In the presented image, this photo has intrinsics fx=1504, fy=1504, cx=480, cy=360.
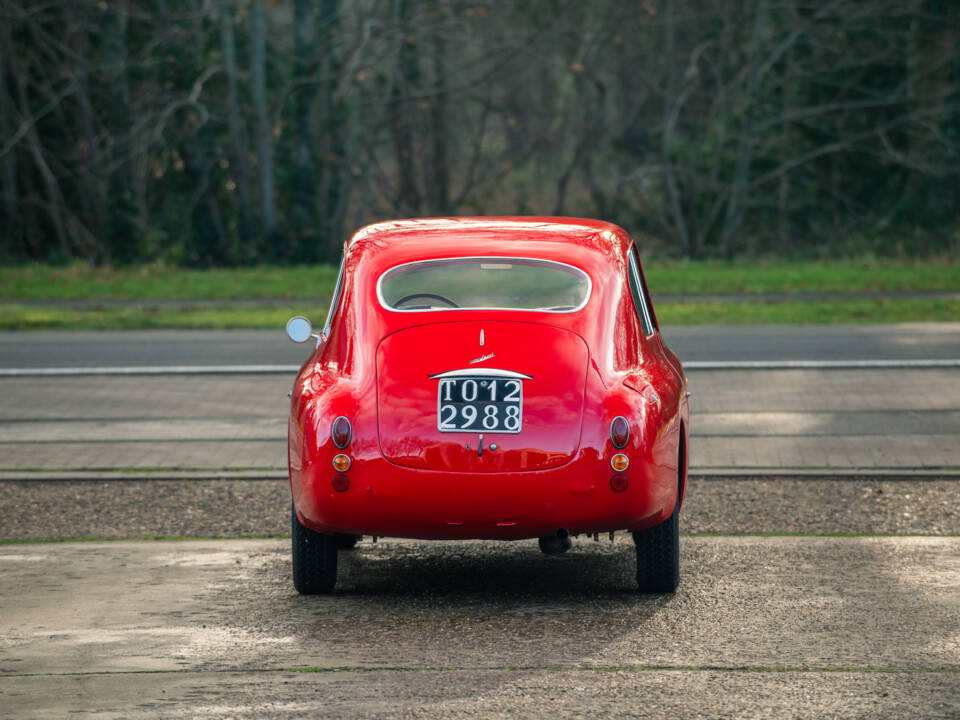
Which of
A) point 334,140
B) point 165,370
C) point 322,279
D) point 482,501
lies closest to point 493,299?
point 482,501

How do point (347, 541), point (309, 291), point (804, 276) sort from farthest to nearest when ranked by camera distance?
point (804, 276) → point (309, 291) → point (347, 541)

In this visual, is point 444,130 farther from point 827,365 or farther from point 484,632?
point 484,632

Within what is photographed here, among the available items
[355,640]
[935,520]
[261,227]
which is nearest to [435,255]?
[355,640]

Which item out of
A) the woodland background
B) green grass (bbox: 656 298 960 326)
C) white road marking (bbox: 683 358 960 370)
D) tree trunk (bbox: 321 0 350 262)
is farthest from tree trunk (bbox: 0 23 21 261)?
white road marking (bbox: 683 358 960 370)

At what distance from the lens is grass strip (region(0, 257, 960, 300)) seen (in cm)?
2500

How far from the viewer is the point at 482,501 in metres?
6.00

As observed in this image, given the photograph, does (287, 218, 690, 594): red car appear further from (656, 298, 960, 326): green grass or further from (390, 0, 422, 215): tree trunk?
(390, 0, 422, 215): tree trunk

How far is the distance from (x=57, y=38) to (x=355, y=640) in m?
31.5

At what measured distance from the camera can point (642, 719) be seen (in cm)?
477

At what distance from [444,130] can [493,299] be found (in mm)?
30342

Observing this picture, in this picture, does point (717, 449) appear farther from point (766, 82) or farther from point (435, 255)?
point (766, 82)

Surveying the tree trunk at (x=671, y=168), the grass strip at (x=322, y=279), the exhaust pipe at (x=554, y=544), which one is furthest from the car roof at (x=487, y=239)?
the tree trunk at (x=671, y=168)

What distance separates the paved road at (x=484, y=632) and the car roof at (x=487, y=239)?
1.49 metres

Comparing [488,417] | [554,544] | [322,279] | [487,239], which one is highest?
[487,239]
